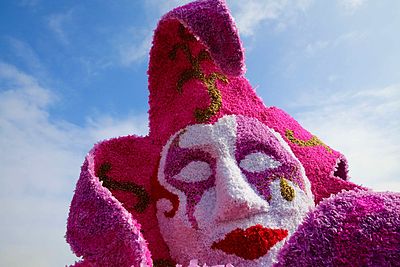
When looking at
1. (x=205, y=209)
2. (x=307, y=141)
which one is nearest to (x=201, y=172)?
(x=205, y=209)

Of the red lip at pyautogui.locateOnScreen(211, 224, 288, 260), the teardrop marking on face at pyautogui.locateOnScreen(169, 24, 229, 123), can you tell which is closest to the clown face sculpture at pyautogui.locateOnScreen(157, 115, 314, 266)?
the red lip at pyautogui.locateOnScreen(211, 224, 288, 260)

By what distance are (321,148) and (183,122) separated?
1.22 metres

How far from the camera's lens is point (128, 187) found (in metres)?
3.59

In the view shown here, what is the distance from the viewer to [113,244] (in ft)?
8.93

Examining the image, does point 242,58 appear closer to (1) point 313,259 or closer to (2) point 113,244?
(2) point 113,244

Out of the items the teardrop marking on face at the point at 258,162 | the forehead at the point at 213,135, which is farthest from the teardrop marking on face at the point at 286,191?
the forehead at the point at 213,135

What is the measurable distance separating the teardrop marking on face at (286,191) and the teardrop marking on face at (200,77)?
73cm

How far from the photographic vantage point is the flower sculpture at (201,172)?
9.63 feet

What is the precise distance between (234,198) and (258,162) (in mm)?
402

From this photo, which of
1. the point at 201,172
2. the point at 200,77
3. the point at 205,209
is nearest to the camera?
the point at 205,209

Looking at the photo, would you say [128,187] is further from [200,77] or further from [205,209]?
[200,77]

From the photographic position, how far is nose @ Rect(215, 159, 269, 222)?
122 inches

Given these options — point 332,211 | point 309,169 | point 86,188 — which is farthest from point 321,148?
point 332,211

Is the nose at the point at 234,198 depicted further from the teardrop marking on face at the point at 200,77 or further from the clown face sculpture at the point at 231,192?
the teardrop marking on face at the point at 200,77
